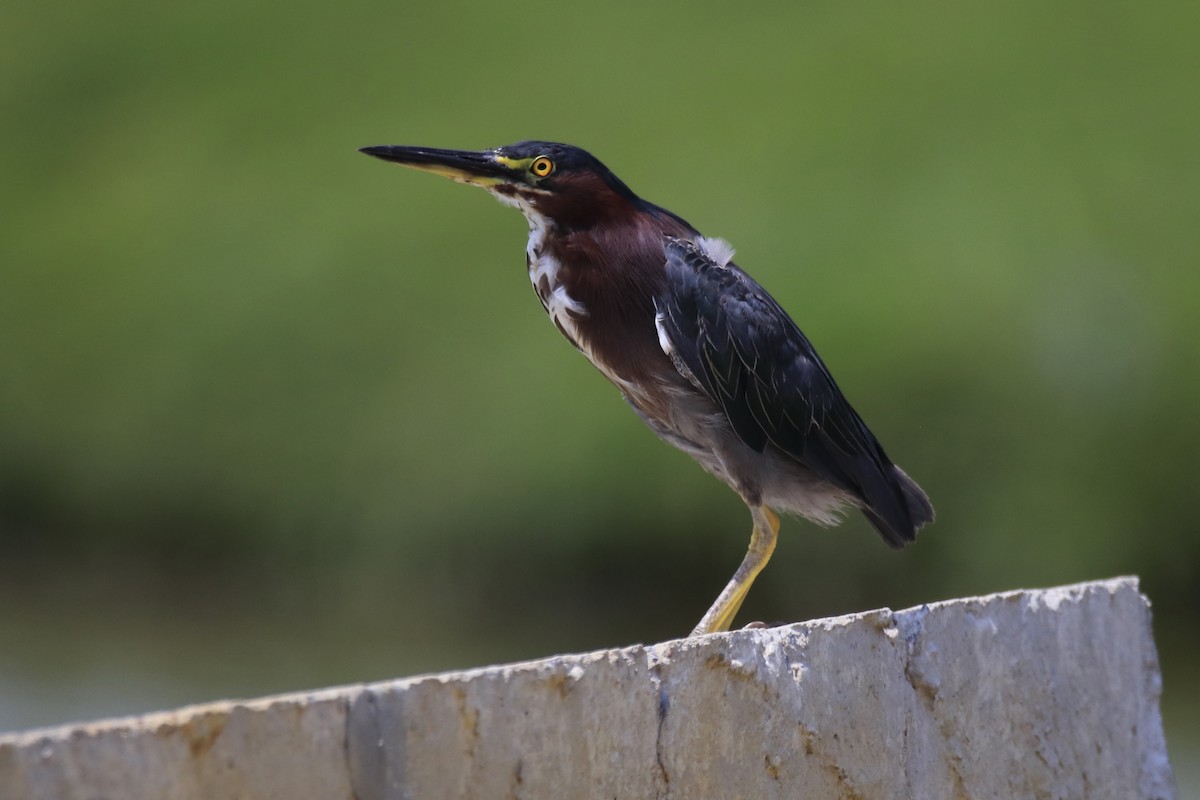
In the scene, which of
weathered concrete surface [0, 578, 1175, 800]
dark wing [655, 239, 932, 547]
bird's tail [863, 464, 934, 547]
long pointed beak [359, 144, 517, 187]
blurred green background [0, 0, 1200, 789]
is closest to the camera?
weathered concrete surface [0, 578, 1175, 800]

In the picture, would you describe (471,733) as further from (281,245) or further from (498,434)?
(281,245)

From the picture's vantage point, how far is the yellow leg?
275 cm

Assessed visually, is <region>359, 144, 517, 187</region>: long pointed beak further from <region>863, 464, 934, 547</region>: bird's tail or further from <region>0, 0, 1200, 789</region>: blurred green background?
<region>0, 0, 1200, 789</region>: blurred green background

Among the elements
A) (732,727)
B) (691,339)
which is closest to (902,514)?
(691,339)

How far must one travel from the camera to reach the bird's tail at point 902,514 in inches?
114

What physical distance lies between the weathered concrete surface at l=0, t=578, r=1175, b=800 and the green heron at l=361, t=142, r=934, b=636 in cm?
55

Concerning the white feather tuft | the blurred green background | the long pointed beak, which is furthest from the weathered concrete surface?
the blurred green background

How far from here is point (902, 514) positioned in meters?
2.95

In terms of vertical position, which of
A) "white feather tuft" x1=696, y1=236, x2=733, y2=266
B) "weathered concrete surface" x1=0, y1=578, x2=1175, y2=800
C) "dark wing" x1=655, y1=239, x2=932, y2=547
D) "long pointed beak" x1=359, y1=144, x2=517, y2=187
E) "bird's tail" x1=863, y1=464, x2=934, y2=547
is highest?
"long pointed beak" x1=359, y1=144, x2=517, y2=187

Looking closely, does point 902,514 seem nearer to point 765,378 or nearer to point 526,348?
point 765,378

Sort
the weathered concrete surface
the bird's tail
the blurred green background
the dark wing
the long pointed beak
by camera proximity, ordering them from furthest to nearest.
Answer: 1. the blurred green background
2. the bird's tail
3. the dark wing
4. the long pointed beak
5. the weathered concrete surface

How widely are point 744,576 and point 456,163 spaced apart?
0.96 m

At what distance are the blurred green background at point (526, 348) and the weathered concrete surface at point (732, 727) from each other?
2817 millimetres

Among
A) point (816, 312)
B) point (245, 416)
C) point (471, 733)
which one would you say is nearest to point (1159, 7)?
point (816, 312)
